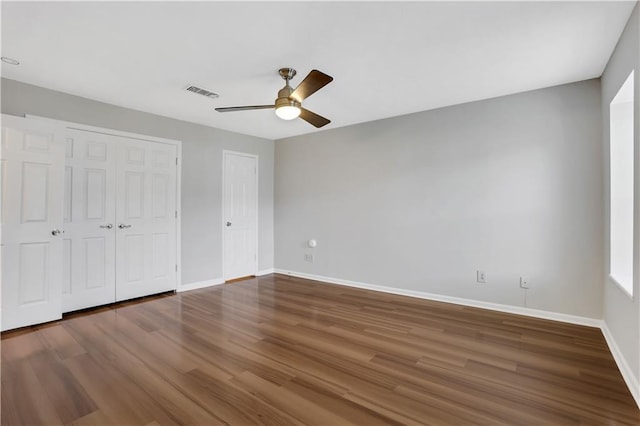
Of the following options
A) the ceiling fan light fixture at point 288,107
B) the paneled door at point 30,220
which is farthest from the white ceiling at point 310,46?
the paneled door at point 30,220

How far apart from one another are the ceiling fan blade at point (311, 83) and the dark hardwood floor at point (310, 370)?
84.3 inches

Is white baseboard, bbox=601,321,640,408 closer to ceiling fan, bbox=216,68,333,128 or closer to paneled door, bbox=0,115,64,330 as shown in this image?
ceiling fan, bbox=216,68,333,128

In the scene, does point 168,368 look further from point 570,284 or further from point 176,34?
point 570,284

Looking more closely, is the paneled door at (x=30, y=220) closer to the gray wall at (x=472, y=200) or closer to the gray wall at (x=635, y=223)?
the gray wall at (x=472, y=200)

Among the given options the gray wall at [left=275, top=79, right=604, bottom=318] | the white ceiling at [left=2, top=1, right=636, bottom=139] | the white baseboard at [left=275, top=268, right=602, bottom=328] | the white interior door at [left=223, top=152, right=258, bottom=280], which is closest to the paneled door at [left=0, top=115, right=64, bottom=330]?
the white ceiling at [left=2, top=1, right=636, bottom=139]

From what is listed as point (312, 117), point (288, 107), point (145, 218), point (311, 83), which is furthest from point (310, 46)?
point (145, 218)

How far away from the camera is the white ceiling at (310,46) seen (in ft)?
6.77

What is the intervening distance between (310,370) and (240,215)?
11.6ft

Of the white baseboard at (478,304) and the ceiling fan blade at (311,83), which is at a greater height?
the ceiling fan blade at (311,83)

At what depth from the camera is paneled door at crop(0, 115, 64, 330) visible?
9.80 feet

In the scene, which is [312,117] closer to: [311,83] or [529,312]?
[311,83]

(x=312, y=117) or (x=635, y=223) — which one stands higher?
(x=312, y=117)

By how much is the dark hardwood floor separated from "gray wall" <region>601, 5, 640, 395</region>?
0.22 m

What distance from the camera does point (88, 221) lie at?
12.1 feet
